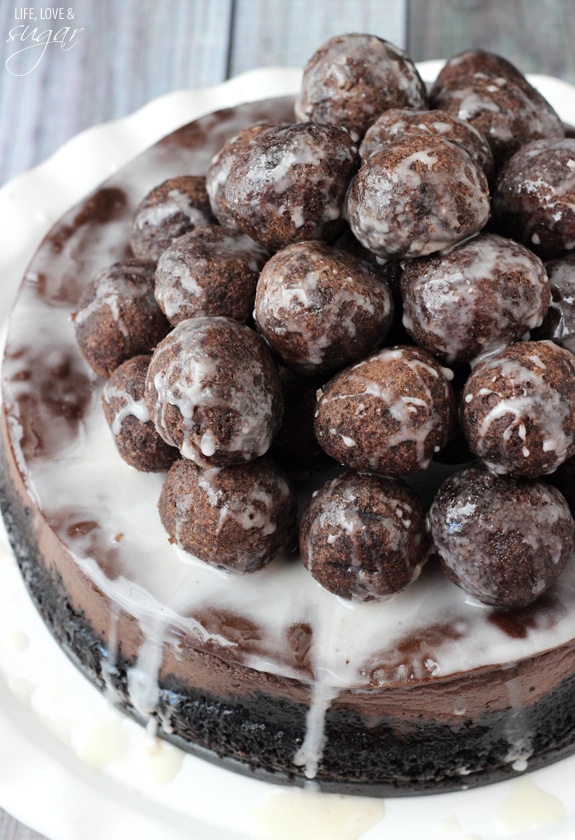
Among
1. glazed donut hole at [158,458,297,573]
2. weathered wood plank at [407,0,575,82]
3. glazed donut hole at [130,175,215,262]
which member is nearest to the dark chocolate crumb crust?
glazed donut hole at [158,458,297,573]

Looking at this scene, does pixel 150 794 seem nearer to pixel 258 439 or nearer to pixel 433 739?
pixel 433 739

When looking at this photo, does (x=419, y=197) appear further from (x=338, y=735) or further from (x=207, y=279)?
(x=338, y=735)

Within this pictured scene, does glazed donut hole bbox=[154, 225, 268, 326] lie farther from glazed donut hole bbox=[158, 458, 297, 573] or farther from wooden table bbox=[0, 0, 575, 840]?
wooden table bbox=[0, 0, 575, 840]

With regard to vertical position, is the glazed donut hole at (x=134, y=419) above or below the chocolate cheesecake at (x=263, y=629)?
above

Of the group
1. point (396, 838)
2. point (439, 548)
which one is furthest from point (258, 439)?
point (396, 838)

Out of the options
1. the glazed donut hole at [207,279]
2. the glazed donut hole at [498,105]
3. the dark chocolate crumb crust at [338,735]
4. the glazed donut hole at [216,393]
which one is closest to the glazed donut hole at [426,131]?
the glazed donut hole at [498,105]

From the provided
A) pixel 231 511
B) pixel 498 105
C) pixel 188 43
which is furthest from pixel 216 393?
pixel 188 43

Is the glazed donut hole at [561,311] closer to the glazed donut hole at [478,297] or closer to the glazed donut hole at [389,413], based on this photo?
the glazed donut hole at [478,297]
